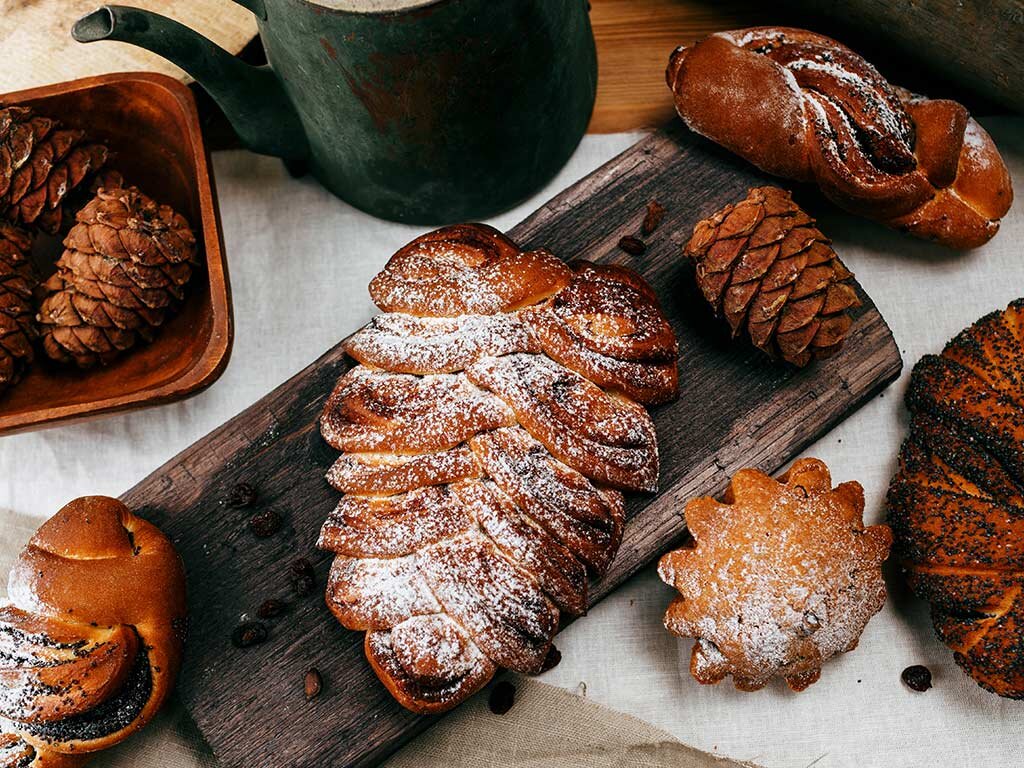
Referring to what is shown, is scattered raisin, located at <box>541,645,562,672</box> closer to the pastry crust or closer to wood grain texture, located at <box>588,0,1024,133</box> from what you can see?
the pastry crust

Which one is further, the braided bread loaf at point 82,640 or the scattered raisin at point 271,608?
the scattered raisin at point 271,608

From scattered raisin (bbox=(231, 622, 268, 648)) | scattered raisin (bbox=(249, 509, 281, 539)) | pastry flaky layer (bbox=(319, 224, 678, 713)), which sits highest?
pastry flaky layer (bbox=(319, 224, 678, 713))

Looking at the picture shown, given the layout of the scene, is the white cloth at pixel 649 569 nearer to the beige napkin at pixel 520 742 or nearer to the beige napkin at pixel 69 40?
the beige napkin at pixel 520 742

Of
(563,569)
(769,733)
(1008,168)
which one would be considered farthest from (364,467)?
(1008,168)

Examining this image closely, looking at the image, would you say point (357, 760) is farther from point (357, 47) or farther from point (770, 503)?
point (357, 47)

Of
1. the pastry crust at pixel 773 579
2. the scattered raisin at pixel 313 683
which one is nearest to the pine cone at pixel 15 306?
the scattered raisin at pixel 313 683

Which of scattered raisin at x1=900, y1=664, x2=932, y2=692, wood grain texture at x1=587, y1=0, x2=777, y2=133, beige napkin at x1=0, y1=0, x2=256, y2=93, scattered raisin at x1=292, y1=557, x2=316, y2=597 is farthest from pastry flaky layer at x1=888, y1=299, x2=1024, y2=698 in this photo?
beige napkin at x1=0, y1=0, x2=256, y2=93

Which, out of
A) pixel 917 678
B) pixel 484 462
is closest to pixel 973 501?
pixel 917 678
